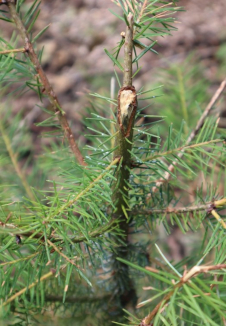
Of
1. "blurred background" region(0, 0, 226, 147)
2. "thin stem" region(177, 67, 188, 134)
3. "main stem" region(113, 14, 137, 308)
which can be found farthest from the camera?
"blurred background" region(0, 0, 226, 147)

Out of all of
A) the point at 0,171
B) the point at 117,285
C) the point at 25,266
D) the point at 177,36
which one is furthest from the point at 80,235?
the point at 177,36

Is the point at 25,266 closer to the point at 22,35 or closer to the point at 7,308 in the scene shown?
the point at 7,308

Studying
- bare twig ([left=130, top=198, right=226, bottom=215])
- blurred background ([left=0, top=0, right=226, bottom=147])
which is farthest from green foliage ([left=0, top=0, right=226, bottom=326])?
blurred background ([left=0, top=0, right=226, bottom=147])

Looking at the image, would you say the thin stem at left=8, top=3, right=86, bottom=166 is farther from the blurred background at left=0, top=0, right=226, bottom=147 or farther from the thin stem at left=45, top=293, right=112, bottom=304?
the blurred background at left=0, top=0, right=226, bottom=147

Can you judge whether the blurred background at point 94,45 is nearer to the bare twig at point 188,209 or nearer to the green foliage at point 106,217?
the green foliage at point 106,217

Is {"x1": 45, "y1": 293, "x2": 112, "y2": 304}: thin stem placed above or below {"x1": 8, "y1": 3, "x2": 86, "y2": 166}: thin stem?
below

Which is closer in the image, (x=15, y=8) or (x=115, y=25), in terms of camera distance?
(x=15, y=8)

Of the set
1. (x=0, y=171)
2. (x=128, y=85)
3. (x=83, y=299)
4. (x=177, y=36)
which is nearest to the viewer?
(x=128, y=85)
